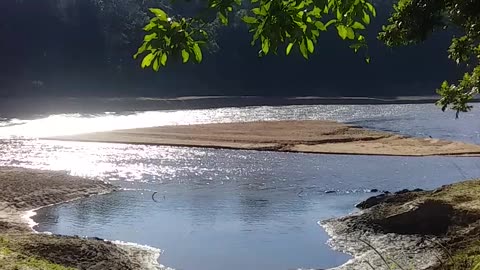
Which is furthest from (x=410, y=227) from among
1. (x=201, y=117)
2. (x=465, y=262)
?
(x=201, y=117)

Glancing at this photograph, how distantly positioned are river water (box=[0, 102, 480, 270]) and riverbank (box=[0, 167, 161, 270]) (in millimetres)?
601

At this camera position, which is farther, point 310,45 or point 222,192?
point 222,192

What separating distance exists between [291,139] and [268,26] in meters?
31.7

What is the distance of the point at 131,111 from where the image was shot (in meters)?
54.1

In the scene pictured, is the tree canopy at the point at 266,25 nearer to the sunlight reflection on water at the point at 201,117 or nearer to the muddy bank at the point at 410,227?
the muddy bank at the point at 410,227

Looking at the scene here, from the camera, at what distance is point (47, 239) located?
12.2 meters

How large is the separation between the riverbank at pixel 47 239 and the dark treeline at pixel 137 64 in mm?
40377

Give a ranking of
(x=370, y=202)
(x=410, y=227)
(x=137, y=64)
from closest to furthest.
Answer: (x=410, y=227) → (x=370, y=202) → (x=137, y=64)

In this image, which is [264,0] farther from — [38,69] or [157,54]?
[38,69]

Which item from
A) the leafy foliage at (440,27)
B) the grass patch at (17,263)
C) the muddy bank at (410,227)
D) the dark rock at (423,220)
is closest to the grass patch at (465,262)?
the leafy foliage at (440,27)

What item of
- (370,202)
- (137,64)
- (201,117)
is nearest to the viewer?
(370,202)

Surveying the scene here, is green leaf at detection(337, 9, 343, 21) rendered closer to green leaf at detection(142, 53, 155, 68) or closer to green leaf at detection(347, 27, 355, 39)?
green leaf at detection(347, 27, 355, 39)

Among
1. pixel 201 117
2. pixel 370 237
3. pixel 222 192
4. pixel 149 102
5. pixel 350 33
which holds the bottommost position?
pixel 370 237

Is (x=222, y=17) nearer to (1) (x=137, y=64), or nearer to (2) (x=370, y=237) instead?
(2) (x=370, y=237)
